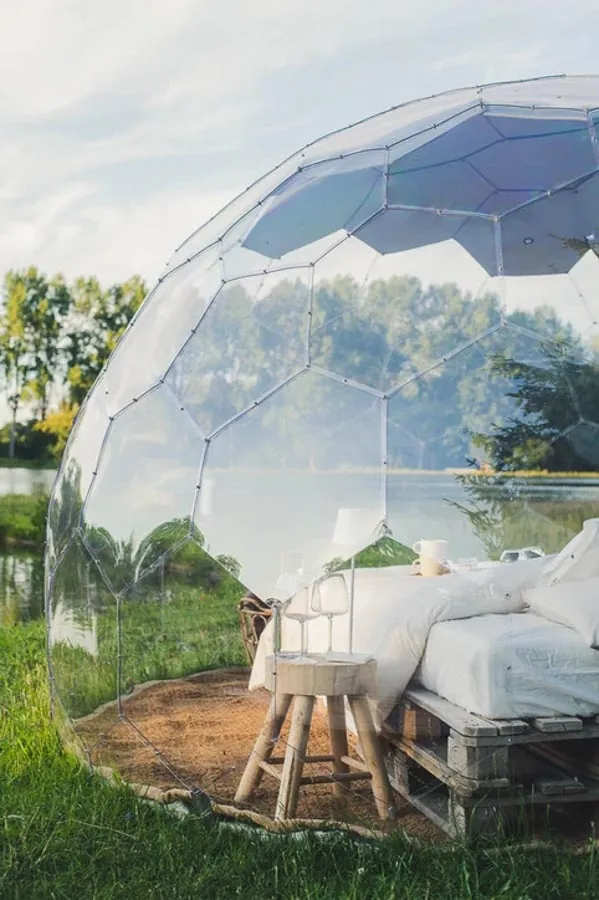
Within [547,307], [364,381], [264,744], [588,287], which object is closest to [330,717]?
[264,744]

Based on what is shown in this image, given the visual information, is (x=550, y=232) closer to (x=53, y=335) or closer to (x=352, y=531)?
(x=352, y=531)

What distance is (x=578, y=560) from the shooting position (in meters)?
3.83

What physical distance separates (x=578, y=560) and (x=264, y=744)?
1.22 metres

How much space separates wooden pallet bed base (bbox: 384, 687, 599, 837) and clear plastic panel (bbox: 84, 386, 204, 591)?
1.08 m

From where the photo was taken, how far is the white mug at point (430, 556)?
3.78m

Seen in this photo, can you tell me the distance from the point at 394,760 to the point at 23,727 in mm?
2530

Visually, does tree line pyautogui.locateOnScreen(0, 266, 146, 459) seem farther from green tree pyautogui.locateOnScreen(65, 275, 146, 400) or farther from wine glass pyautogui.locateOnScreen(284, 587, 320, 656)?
wine glass pyautogui.locateOnScreen(284, 587, 320, 656)

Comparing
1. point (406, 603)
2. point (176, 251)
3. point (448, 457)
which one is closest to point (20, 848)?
point (406, 603)

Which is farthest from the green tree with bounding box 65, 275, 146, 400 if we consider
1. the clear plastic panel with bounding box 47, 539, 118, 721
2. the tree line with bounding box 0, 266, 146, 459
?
the clear plastic panel with bounding box 47, 539, 118, 721

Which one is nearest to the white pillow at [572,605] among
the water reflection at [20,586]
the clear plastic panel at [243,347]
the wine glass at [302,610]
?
the wine glass at [302,610]

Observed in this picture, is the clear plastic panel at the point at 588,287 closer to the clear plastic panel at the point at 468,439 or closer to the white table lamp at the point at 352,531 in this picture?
the clear plastic panel at the point at 468,439

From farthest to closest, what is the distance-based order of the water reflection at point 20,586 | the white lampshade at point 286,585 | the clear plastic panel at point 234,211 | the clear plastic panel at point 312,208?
the water reflection at point 20,586
the clear plastic panel at point 234,211
the clear plastic panel at point 312,208
the white lampshade at point 286,585

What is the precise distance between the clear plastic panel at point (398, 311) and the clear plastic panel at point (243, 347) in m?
0.10

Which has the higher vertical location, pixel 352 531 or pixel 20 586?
pixel 352 531
